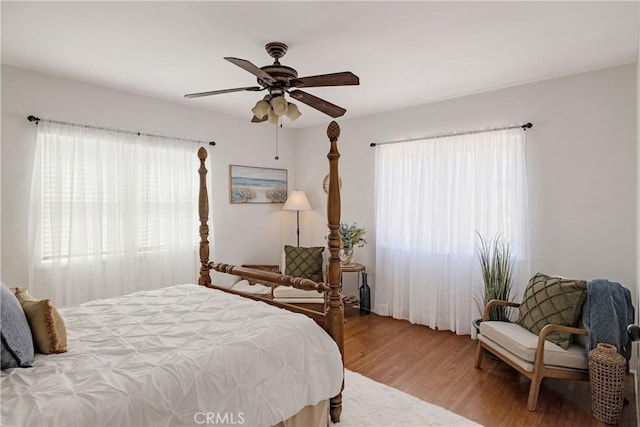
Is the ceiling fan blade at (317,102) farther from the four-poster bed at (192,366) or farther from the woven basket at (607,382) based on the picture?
the woven basket at (607,382)

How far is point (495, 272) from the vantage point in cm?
346

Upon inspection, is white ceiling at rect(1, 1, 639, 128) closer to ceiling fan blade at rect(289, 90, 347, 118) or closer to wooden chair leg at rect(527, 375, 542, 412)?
ceiling fan blade at rect(289, 90, 347, 118)

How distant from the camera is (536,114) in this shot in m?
3.40

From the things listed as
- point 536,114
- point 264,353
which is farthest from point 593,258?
point 264,353

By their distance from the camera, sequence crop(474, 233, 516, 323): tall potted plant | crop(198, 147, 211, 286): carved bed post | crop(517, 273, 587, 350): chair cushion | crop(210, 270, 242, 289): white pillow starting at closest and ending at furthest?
crop(517, 273, 587, 350): chair cushion
crop(198, 147, 211, 286): carved bed post
crop(474, 233, 516, 323): tall potted plant
crop(210, 270, 242, 289): white pillow

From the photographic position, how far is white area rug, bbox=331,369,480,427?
2.31 metres

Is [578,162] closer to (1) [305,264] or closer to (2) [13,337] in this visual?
(1) [305,264]

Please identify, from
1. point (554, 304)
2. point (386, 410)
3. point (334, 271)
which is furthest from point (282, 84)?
point (554, 304)

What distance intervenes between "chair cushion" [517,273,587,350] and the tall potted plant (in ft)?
1.23

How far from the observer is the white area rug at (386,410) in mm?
2307

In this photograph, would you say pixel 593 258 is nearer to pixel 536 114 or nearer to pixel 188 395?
pixel 536 114

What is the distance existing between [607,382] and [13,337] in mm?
3389

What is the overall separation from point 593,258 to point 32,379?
403cm

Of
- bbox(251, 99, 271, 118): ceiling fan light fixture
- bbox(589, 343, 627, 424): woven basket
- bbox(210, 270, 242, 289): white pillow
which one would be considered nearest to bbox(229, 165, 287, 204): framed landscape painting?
bbox(210, 270, 242, 289): white pillow
